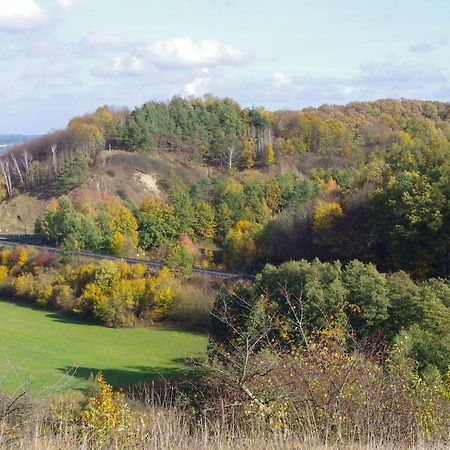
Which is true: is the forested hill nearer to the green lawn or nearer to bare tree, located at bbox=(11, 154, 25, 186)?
bare tree, located at bbox=(11, 154, 25, 186)

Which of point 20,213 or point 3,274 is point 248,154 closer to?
point 20,213

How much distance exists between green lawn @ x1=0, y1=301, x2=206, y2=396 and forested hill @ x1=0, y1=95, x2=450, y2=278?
9400 millimetres

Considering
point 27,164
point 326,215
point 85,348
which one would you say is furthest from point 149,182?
point 85,348

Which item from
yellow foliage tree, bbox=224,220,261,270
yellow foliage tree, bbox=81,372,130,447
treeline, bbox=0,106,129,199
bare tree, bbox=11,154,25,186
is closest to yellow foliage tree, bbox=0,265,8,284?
yellow foliage tree, bbox=224,220,261,270

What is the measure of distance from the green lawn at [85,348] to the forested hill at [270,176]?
30.8ft

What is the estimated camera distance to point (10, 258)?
4678 cm

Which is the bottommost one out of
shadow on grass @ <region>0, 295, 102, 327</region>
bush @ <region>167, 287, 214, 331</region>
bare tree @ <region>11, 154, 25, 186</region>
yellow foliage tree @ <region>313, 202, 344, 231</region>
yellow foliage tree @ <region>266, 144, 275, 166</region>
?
shadow on grass @ <region>0, 295, 102, 327</region>

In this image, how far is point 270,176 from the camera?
6844cm

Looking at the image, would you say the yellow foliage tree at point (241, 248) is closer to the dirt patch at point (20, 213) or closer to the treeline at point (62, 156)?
the treeline at point (62, 156)

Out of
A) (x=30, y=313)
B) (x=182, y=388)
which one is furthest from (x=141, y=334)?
(x=182, y=388)

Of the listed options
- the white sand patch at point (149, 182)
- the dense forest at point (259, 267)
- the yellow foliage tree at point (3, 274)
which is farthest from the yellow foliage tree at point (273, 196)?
the yellow foliage tree at point (3, 274)

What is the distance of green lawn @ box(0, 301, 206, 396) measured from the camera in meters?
26.2

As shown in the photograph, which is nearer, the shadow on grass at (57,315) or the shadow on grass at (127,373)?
the shadow on grass at (127,373)

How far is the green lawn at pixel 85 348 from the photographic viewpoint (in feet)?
85.9
